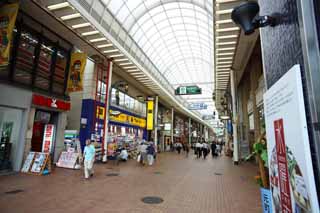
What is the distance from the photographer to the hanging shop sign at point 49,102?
938 cm

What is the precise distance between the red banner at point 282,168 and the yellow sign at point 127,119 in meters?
14.1

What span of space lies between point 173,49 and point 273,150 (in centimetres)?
2488

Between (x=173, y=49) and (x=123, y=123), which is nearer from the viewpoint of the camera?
(x=123, y=123)

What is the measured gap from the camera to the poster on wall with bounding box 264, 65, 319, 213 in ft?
4.54

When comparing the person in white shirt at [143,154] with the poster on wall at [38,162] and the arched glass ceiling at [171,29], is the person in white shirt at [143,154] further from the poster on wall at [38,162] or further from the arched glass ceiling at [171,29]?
the arched glass ceiling at [171,29]

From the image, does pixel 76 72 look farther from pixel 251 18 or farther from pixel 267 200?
pixel 267 200

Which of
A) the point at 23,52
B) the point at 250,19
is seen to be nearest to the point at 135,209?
the point at 250,19

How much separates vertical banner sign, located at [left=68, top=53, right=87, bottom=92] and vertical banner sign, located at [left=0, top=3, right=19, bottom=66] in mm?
3977

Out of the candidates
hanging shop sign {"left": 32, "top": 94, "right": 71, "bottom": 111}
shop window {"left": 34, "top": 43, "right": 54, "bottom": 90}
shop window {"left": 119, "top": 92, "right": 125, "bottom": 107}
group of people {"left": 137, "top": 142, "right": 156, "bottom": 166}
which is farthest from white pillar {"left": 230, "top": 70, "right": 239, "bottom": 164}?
shop window {"left": 34, "top": 43, "right": 54, "bottom": 90}

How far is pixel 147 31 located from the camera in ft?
62.8

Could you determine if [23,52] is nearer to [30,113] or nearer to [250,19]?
[30,113]

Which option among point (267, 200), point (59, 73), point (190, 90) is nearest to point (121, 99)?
point (190, 90)

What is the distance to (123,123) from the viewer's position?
17812 mm

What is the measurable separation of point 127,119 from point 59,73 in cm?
856
